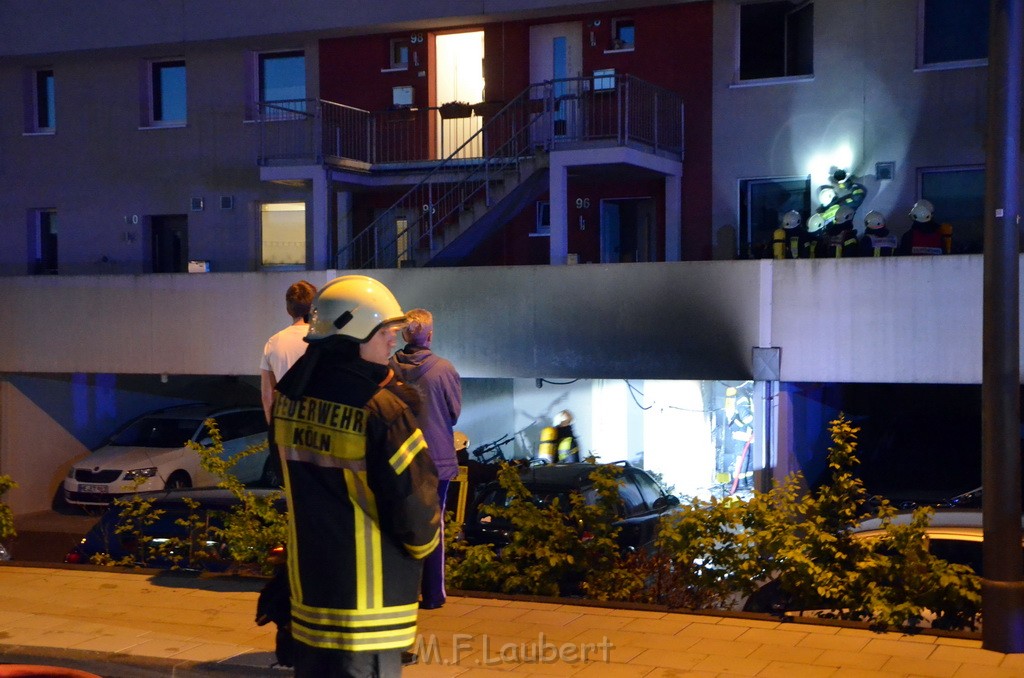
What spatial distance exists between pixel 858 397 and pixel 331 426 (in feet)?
48.6

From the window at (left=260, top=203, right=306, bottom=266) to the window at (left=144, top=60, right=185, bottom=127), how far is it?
9.15 feet

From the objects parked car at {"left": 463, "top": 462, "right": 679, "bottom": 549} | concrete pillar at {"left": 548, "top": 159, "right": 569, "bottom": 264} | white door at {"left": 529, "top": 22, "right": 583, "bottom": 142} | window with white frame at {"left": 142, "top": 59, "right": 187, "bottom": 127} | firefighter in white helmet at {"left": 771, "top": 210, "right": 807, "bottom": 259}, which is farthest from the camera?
window with white frame at {"left": 142, "top": 59, "right": 187, "bottom": 127}

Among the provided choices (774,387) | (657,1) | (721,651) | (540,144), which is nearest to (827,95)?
(657,1)

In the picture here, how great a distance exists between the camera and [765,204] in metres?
18.8

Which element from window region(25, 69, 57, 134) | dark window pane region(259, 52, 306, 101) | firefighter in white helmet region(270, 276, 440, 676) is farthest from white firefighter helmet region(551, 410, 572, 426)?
firefighter in white helmet region(270, 276, 440, 676)

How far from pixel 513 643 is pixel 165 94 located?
18.8 metres

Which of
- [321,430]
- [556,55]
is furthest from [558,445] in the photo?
[321,430]

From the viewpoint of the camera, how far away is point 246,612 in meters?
7.96

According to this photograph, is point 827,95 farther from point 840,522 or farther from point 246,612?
point 246,612

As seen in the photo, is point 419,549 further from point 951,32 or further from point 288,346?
point 951,32

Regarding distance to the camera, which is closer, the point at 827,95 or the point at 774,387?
the point at 774,387

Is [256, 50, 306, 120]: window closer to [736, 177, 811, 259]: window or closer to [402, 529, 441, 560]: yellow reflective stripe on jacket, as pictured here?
[736, 177, 811, 259]: window

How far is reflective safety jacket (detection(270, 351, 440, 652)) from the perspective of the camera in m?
3.98

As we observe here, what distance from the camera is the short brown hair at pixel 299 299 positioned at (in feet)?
23.7
